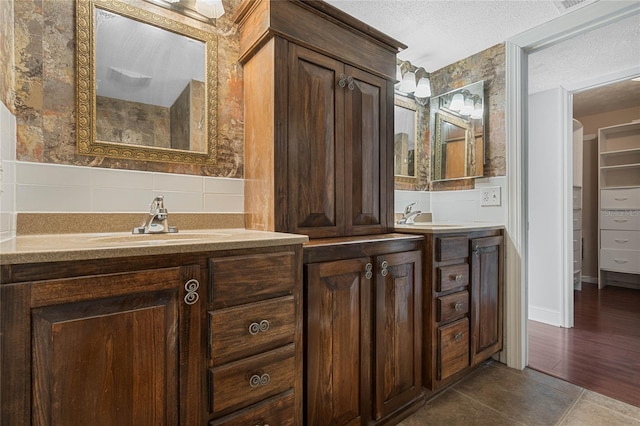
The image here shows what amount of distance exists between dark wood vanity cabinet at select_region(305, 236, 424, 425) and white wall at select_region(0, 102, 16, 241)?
0.99 m

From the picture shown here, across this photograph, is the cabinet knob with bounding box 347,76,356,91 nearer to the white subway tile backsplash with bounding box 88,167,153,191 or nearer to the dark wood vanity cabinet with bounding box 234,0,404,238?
the dark wood vanity cabinet with bounding box 234,0,404,238

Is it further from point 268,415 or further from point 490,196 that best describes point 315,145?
point 490,196

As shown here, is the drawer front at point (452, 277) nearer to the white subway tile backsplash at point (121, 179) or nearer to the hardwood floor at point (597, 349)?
the hardwood floor at point (597, 349)

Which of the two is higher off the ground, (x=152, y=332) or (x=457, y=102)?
(x=457, y=102)

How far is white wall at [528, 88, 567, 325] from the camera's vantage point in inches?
109

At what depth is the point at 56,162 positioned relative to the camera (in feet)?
3.79

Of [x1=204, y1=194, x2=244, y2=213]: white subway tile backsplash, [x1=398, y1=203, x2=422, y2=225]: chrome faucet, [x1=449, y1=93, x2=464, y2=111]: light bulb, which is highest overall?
[x1=449, y1=93, x2=464, y2=111]: light bulb

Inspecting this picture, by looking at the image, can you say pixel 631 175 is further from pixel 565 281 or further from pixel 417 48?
pixel 417 48

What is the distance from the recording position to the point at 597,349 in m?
2.23

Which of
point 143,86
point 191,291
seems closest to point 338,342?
point 191,291

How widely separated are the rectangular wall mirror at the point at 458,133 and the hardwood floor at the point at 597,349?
1.42 m

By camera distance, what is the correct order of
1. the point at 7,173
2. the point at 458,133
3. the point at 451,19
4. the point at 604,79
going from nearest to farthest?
the point at 7,173 < the point at 451,19 < the point at 458,133 < the point at 604,79

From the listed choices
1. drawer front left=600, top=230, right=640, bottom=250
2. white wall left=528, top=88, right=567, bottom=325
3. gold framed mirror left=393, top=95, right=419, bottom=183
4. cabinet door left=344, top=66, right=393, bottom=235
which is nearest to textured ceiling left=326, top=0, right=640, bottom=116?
white wall left=528, top=88, right=567, bottom=325

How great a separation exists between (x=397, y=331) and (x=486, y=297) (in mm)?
838
